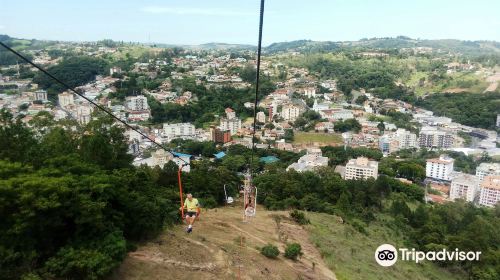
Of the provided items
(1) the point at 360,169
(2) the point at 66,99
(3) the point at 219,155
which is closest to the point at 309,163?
(1) the point at 360,169

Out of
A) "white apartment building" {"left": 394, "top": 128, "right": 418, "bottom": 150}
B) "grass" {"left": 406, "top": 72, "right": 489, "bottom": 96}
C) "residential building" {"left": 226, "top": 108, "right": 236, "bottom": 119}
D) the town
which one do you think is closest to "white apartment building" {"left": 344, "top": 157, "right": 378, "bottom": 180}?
the town

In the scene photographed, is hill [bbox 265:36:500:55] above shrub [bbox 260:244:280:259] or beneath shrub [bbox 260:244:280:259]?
above

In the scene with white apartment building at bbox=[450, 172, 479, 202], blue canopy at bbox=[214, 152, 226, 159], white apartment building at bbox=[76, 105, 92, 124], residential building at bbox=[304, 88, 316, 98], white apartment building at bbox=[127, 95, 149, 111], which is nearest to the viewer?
white apartment building at bbox=[450, 172, 479, 202]

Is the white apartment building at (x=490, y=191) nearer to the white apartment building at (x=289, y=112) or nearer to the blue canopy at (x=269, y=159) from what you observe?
the blue canopy at (x=269, y=159)

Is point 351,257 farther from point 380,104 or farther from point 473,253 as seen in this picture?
point 380,104

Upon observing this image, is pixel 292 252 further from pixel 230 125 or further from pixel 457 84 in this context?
pixel 457 84

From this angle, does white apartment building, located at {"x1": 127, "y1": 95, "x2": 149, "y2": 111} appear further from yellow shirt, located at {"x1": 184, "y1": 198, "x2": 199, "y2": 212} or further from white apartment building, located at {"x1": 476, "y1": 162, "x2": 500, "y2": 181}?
yellow shirt, located at {"x1": 184, "y1": 198, "x2": 199, "y2": 212}

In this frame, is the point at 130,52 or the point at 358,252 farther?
the point at 130,52
